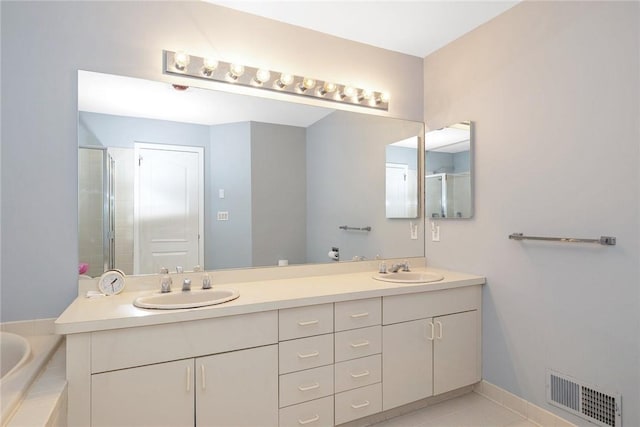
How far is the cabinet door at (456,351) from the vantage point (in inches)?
86.4

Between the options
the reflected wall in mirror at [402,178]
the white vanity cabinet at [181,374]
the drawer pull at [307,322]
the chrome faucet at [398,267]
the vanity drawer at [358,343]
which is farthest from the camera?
the reflected wall in mirror at [402,178]

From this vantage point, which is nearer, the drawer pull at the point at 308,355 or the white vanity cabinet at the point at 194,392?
the white vanity cabinet at the point at 194,392

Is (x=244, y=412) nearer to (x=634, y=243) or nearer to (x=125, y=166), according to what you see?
(x=125, y=166)

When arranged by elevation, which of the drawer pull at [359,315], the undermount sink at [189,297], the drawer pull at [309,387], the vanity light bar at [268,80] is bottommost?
the drawer pull at [309,387]

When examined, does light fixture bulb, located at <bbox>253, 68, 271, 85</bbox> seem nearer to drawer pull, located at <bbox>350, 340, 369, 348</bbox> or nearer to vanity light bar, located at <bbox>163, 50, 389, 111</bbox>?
vanity light bar, located at <bbox>163, 50, 389, 111</bbox>

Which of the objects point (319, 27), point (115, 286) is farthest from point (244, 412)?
point (319, 27)

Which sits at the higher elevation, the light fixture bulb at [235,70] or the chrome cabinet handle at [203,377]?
the light fixture bulb at [235,70]

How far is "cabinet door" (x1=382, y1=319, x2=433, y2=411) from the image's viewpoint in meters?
2.02

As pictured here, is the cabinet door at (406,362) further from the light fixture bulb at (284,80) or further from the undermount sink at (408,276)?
the light fixture bulb at (284,80)

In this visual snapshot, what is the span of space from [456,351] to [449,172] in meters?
1.25

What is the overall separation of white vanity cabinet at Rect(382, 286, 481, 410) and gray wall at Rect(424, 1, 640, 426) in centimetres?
14

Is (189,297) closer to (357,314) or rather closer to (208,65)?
(357,314)

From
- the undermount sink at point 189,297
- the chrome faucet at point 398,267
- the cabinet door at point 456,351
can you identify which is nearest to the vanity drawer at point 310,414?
the undermount sink at point 189,297

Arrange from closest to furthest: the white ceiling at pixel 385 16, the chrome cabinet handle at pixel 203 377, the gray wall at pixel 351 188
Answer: the chrome cabinet handle at pixel 203 377
the white ceiling at pixel 385 16
the gray wall at pixel 351 188
